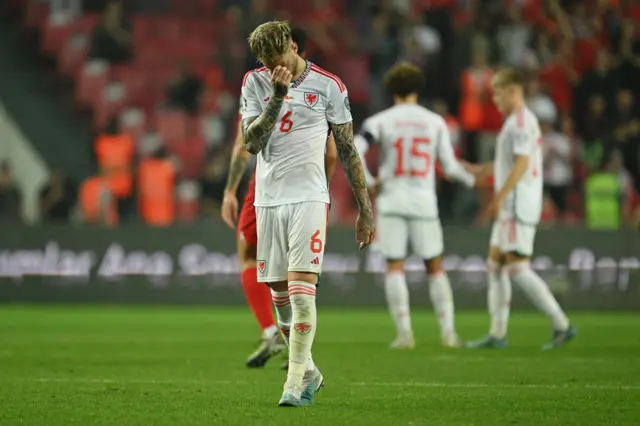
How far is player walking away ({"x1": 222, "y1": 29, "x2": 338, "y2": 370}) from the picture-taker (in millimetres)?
9180

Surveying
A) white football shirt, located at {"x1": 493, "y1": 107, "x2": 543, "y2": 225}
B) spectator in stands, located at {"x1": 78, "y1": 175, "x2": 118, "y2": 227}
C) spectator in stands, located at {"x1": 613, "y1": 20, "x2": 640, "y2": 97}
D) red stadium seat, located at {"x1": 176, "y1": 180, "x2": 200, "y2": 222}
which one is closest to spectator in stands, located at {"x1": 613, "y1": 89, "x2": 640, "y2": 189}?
spectator in stands, located at {"x1": 613, "y1": 20, "x2": 640, "y2": 97}

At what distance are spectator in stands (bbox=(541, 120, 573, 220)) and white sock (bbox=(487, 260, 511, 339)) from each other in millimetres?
6782

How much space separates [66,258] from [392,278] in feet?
23.3

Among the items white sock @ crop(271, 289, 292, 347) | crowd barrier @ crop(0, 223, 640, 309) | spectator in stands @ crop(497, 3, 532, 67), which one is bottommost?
crowd barrier @ crop(0, 223, 640, 309)

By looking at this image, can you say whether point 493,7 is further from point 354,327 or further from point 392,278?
point 392,278

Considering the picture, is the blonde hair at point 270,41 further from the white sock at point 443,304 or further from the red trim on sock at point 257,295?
the white sock at point 443,304

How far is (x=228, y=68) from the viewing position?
68.2 ft

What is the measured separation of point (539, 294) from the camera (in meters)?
11.5

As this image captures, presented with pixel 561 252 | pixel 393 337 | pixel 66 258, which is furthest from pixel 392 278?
pixel 66 258

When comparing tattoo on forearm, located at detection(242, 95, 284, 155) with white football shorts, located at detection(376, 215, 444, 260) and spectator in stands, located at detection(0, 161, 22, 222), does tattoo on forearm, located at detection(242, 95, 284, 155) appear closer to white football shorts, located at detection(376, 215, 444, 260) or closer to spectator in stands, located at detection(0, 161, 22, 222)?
white football shorts, located at detection(376, 215, 444, 260)

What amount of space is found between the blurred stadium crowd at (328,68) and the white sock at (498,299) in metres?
5.97

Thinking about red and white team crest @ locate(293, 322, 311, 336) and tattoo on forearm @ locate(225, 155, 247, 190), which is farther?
tattoo on forearm @ locate(225, 155, 247, 190)

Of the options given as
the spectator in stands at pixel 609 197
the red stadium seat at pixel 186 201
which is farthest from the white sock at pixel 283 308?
the red stadium seat at pixel 186 201

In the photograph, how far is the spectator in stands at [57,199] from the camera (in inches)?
727
